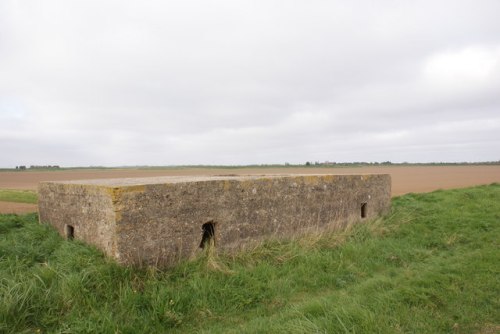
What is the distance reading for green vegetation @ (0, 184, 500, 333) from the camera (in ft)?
12.3

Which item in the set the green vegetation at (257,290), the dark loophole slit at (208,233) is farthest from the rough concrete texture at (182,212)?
the green vegetation at (257,290)

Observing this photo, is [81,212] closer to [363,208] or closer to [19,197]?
[363,208]

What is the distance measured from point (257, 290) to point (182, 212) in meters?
1.65

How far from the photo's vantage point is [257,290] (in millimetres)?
4734

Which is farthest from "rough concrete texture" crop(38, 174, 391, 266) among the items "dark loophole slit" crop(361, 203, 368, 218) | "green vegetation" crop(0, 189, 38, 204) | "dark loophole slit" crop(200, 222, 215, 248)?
"green vegetation" crop(0, 189, 38, 204)

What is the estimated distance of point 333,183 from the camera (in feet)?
27.1

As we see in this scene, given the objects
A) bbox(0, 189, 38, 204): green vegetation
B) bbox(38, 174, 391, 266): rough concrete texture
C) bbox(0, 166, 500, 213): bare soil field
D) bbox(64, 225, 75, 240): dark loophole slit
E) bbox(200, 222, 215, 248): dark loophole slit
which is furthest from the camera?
bbox(0, 166, 500, 213): bare soil field

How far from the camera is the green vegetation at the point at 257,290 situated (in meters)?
3.75

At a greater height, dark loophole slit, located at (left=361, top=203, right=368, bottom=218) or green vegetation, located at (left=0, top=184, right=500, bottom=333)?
dark loophole slit, located at (left=361, top=203, right=368, bottom=218)

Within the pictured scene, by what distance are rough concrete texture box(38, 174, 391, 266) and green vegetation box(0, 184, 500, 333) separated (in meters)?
0.26

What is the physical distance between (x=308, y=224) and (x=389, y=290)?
2.96m

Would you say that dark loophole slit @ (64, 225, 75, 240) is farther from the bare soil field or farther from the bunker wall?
the bare soil field

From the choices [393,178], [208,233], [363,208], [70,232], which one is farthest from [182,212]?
[393,178]

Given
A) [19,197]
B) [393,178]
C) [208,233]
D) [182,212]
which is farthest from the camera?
[393,178]
